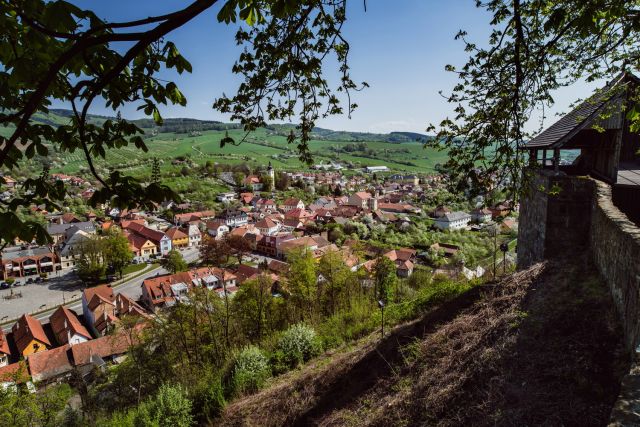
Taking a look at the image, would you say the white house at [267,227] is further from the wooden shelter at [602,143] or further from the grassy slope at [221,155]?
the grassy slope at [221,155]

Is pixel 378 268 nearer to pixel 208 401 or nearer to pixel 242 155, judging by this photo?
pixel 208 401

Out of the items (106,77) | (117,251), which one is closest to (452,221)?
(117,251)

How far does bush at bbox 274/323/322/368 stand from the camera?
38.4 ft

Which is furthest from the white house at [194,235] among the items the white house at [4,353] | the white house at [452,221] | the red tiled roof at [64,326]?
the white house at [452,221]

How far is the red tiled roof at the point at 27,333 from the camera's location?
2494 centimetres

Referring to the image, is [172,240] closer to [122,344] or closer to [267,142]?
[122,344]

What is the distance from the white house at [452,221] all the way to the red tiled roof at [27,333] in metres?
50.4

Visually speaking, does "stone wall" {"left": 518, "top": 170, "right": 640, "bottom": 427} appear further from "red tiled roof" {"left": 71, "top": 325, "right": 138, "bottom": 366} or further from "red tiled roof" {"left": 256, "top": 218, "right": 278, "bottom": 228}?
"red tiled roof" {"left": 256, "top": 218, "right": 278, "bottom": 228}

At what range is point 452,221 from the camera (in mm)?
57688

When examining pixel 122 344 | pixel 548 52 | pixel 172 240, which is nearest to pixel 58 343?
pixel 122 344

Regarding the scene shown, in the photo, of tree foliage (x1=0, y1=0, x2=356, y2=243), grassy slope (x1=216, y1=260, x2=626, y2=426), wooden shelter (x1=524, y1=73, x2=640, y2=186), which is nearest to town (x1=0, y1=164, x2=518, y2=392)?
grassy slope (x1=216, y1=260, x2=626, y2=426)

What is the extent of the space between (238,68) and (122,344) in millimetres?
25184

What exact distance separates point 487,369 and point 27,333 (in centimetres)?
3111

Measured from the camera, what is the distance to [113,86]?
3096 mm
